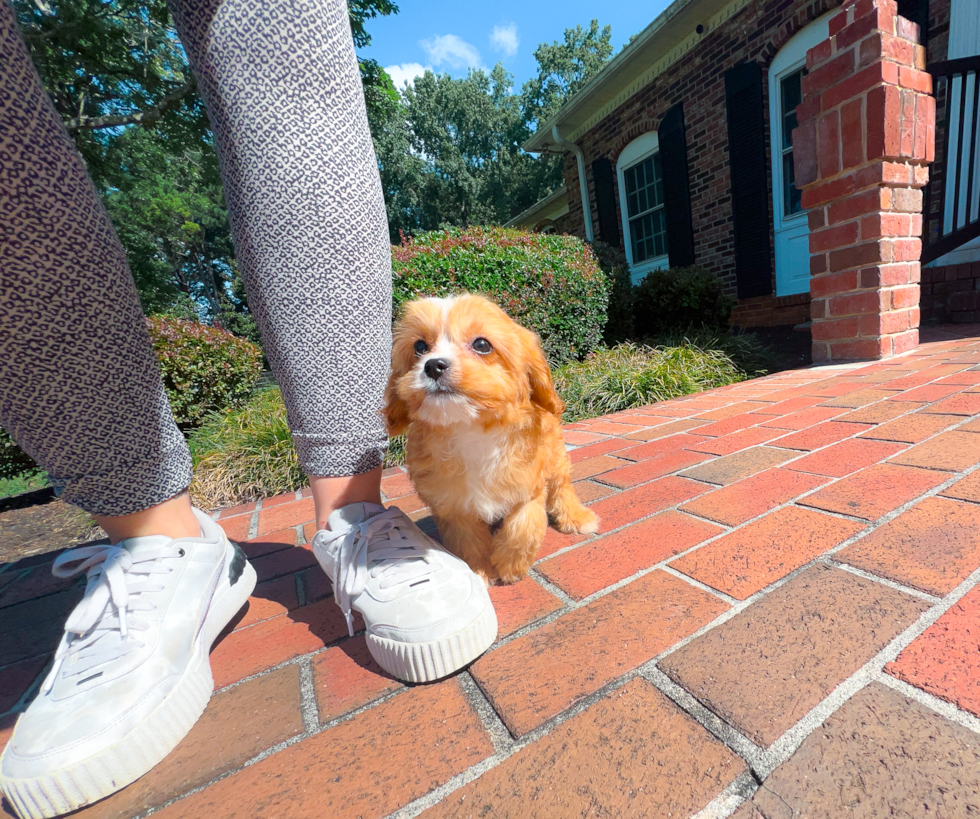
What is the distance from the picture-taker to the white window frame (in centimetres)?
916

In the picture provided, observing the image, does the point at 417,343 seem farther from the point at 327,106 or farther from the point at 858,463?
the point at 858,463

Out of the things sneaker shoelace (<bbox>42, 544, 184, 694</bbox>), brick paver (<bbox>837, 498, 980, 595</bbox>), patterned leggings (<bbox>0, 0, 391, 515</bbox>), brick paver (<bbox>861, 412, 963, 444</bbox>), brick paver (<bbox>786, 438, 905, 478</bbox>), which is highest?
patterned leggings (<bbox>0, 0, 391, 515</bbox>)

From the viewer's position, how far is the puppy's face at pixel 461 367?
4.16 ft

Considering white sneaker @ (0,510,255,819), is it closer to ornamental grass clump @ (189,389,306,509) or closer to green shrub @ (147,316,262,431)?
ornamental grass clump @ (189,389,306,509)

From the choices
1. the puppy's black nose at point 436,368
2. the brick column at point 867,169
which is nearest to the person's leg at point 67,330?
the puppy's black nose at point 436,368

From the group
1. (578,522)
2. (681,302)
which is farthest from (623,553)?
(681,302)

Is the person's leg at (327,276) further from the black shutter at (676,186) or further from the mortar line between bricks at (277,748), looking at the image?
the black shutter at (676,186)

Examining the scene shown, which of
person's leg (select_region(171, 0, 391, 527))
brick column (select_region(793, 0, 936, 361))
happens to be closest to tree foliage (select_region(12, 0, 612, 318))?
person's leg (select_region(171, 0, 391, 527))

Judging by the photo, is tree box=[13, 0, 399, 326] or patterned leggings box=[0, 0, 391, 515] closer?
patterned leggings box=[0, 0, 391, 515]

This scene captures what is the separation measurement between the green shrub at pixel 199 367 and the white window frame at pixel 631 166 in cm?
721

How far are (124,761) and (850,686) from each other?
143 centimetres

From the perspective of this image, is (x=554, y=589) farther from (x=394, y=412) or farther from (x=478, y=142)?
(x=478, y=142)

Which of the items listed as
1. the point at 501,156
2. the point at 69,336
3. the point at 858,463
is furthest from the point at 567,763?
the point at 501,156

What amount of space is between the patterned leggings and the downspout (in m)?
10.4
